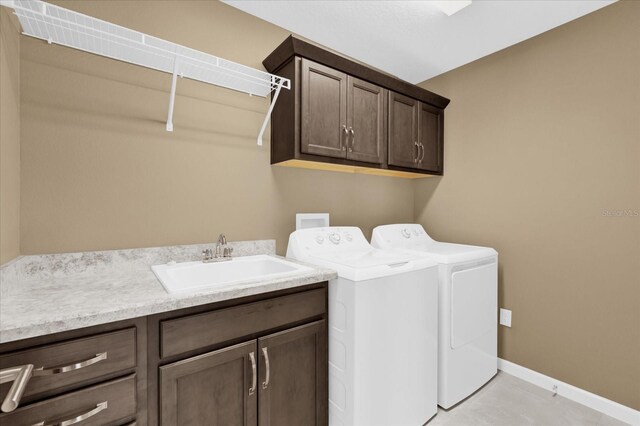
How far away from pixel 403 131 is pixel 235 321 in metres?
1.89

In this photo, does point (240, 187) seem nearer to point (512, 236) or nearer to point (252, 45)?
point (252, 45)

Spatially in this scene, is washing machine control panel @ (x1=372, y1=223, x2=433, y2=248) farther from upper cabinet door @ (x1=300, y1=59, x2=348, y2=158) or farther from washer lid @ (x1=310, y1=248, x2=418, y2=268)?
upper cabinet door @ (x1=300, y1=59, x2=348, y2=158)

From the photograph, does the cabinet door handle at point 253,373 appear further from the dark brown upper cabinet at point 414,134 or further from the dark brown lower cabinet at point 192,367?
the dark brown upper cabinet at point 414,134

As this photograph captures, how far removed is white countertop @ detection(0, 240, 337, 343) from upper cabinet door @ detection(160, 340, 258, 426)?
240 millimetres

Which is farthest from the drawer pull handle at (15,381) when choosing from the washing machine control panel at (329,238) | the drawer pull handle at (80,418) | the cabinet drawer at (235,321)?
the washing machine control panel at (329,238)

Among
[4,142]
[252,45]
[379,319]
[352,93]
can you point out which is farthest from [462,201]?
[4,142]

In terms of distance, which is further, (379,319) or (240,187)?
(240,187)

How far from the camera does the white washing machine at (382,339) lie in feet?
4.54

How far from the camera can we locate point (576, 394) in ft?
6.23

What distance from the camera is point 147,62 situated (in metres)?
1.50

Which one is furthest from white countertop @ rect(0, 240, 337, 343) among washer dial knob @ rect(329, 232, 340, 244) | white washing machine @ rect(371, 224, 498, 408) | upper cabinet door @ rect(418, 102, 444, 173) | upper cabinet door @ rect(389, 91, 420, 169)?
upper cabinet door @ rect(418, 102, 444, 173)

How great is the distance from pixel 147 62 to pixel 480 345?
2696 mm

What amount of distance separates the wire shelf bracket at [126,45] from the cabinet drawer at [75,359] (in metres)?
1.03

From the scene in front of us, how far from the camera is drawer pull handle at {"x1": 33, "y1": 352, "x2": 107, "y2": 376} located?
798 millimetres
